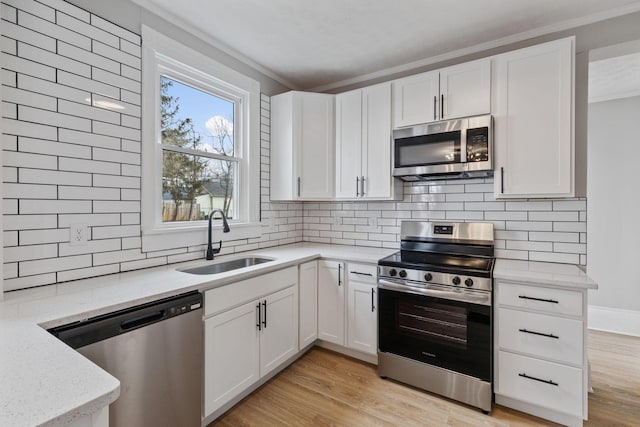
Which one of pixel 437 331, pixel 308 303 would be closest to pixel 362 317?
pixel 308 303

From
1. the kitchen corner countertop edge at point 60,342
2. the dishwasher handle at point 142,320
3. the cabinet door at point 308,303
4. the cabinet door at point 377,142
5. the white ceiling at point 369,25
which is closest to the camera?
the kitchen corner countertop edge at point 60,342

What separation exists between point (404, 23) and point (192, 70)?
1646mm

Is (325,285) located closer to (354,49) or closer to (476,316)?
(476,316)

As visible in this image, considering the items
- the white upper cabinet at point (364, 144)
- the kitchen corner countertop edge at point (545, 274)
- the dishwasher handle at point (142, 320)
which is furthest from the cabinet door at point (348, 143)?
the dishwasher handle at point (142, 320)

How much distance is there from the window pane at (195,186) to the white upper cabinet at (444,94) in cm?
160

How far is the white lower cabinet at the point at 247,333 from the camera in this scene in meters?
1.79

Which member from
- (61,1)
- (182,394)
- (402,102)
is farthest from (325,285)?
(61,1)

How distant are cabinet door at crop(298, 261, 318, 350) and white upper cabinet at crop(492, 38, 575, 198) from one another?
1610 mm

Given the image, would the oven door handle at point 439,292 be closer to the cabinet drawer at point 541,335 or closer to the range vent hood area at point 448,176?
the cabinet drawer at point 541,335

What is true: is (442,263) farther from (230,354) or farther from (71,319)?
(71,319)

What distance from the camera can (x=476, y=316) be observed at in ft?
6.54

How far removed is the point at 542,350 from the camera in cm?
188

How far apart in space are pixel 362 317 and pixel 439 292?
0.71 metres

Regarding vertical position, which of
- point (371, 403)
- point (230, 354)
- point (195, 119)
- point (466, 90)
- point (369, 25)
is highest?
point (369, 25)
